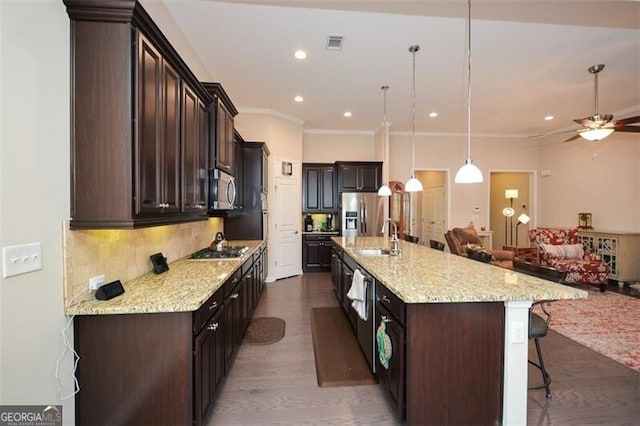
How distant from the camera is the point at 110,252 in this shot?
191 centimetres

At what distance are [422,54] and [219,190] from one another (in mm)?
2943

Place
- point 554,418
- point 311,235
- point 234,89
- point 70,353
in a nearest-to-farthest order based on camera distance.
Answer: point 70,353 → point 554,418 → point 234,89 → point 311,235

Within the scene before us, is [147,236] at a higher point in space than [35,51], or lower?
lower

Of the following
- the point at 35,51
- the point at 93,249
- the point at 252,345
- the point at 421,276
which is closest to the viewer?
the point at 35,51

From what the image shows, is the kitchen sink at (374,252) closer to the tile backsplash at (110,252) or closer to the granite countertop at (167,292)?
the granite countertop at (167,292)

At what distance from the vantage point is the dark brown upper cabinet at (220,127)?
9.59 feet

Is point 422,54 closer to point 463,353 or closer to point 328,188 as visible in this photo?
point 463,353

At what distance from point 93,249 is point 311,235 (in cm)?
492

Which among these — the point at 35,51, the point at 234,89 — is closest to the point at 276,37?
the point at 234,89

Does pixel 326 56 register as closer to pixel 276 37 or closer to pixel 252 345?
pixel 276 37

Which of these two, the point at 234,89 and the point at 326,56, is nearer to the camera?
the point at 326,56

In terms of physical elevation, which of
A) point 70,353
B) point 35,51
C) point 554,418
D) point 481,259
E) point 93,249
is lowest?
point 554,418

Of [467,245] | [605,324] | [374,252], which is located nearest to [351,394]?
[374,252]

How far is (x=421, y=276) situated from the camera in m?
2.15
